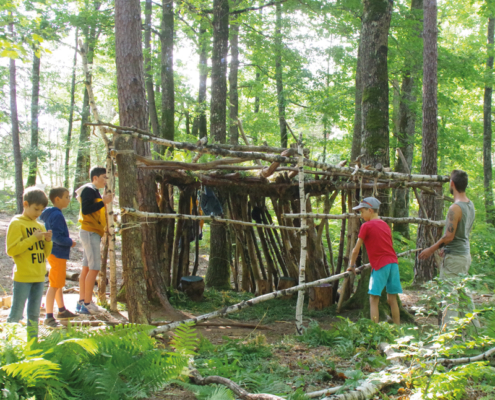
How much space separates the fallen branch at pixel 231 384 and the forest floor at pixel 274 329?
0.15 meters

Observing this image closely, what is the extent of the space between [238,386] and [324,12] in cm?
1065

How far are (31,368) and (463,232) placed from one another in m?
4.80

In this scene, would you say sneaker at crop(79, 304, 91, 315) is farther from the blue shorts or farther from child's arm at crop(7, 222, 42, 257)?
the blue shorts

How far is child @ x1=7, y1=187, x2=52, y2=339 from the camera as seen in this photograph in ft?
12.3

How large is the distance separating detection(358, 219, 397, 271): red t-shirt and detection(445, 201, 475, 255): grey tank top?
0.72 meters

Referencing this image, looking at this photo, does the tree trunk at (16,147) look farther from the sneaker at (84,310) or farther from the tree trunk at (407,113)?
the tree trunk at (407,113)

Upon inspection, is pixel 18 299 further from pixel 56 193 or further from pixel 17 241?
pixel 56 193

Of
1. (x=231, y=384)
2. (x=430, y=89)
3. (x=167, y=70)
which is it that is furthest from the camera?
(x=167, y=70)

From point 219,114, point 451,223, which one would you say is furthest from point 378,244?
point 219,114

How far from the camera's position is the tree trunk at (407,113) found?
36.8 ft

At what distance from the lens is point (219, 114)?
8.79 m

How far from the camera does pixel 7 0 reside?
18.9 ft

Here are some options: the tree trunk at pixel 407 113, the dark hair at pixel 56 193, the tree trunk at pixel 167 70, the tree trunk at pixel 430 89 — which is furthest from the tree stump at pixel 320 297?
the tree trunk at pixel 167 70

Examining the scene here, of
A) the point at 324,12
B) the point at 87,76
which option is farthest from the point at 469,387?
the point at 324,12
